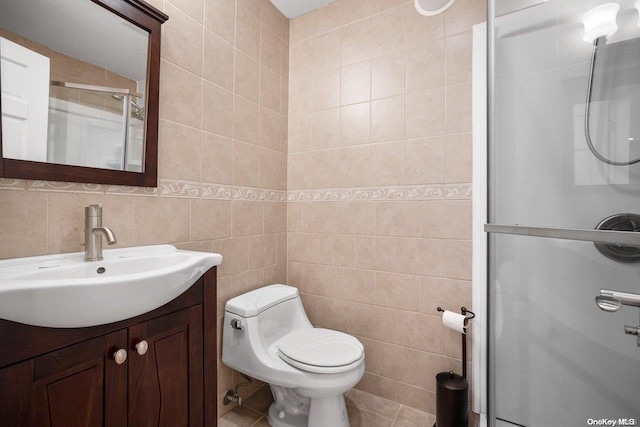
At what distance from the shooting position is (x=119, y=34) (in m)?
1.17

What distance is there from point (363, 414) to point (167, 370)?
3.79 feet

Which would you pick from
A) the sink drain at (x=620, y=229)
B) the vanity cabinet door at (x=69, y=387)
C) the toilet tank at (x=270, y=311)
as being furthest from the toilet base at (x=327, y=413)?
the sink drain at (x=620, y=229)

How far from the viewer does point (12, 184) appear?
91 centimetres

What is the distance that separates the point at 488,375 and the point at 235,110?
1.67 meters

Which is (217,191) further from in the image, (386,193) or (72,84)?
(386,193)

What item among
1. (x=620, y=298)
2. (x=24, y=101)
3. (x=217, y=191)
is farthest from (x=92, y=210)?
(x=620, y=298)

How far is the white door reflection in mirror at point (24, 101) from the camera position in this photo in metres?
0.89

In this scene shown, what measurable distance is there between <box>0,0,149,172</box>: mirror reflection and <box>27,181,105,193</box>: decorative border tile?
0.24ft

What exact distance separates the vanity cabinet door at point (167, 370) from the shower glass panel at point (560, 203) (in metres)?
1.02

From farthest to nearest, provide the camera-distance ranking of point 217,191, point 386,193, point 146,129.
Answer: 1. point 386,193
2. point 217,191
3. point 146,129

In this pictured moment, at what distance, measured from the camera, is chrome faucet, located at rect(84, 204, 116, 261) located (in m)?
1.00

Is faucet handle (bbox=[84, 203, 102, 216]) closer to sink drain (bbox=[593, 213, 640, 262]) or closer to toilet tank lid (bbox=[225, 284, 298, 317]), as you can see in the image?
toilet tank lid (bbox=[225, 284, 298, 317])

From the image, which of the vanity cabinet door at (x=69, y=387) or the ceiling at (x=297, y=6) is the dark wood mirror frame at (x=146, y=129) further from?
the ceiling at (x=297, y=6)

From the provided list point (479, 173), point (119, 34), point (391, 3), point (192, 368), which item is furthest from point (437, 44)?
point (192, 368)
